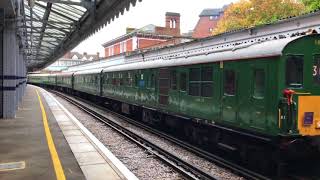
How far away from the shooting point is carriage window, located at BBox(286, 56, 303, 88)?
324 inches

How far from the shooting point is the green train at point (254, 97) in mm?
8156

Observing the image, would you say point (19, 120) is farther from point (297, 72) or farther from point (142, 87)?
point (297, 72)

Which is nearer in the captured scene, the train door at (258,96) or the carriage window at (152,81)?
the train door at (258,96)

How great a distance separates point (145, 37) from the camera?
61.4m

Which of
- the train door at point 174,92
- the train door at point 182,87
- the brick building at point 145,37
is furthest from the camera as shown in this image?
the brick building at point 145,37

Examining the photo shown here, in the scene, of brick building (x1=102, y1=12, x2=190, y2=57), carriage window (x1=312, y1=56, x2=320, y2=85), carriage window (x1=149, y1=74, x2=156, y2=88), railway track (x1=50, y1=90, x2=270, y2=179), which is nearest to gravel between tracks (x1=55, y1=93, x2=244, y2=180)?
railway track (x1=50, y1=90, x2=270, y2=179)

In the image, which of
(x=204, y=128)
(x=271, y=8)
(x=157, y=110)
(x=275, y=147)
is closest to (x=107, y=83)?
(x=157, y=110)

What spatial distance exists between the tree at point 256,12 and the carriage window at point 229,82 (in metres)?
34.9

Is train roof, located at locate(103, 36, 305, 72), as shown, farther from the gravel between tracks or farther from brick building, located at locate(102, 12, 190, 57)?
brick building, located at locate(102, 12, 190, 57)

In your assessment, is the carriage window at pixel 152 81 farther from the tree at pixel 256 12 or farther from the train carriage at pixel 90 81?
the tree at pixel 256 12

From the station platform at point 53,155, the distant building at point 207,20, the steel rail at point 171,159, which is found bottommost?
the steel rail at point 171,159

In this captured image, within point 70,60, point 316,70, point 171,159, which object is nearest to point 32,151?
point 171,159

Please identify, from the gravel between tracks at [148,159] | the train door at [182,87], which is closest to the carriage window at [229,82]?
the gravel between tracks at [148,159]

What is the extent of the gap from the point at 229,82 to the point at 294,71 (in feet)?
6.39
